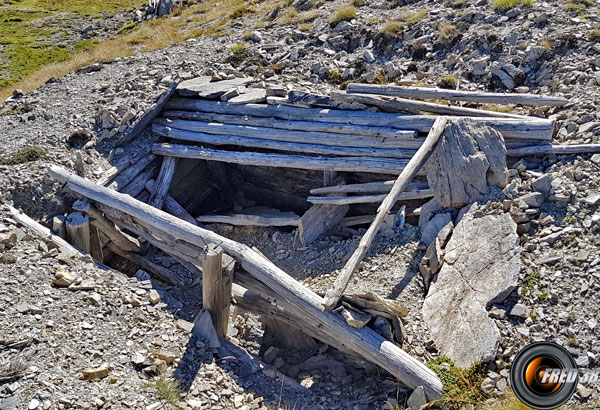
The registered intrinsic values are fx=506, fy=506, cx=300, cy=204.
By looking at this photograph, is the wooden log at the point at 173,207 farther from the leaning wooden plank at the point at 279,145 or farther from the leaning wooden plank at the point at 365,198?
the leaning wooden plank at the point at 365,198

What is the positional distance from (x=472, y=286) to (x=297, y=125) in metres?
Result: 6.30

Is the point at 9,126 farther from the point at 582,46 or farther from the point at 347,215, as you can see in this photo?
the point at 582,46

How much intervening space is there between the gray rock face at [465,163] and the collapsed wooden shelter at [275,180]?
1.14ft

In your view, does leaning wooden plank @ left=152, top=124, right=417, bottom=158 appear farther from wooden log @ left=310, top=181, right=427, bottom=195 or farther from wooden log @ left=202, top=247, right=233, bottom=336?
wooden log @ left=202, top=247, right=233, bottom=336

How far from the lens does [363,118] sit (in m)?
12.5

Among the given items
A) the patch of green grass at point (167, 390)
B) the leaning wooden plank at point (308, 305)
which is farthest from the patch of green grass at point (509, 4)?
the patch of green grass at point (167, 390)

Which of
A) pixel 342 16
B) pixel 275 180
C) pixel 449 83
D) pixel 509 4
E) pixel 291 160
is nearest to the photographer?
pixel 291 160

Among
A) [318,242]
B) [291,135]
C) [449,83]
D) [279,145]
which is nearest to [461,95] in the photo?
[449,83]

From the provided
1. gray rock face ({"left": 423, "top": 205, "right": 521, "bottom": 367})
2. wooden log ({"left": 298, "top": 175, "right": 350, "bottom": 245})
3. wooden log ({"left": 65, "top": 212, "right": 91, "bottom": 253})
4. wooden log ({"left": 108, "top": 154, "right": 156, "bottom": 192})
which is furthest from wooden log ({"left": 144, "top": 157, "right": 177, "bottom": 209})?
gray rock face ({"left": 423, "top": 205, "right": 521, "bottom": 367})

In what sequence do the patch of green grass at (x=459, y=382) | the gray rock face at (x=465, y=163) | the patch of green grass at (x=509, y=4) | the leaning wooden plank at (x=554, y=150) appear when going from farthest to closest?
the patch of green grass at (x=509, y=4) < the gray rock face at (x=465, y=163) < the leaning wooden plank at (x=554, y=150) < the patch of green grass at (x=459, y=382)

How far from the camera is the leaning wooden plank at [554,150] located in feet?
33.8

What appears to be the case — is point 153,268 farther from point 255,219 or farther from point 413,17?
point 413,17

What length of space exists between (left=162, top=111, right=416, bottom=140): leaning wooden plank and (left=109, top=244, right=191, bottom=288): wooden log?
422 centimetres

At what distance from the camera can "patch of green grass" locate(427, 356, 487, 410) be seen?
7.27 metres
